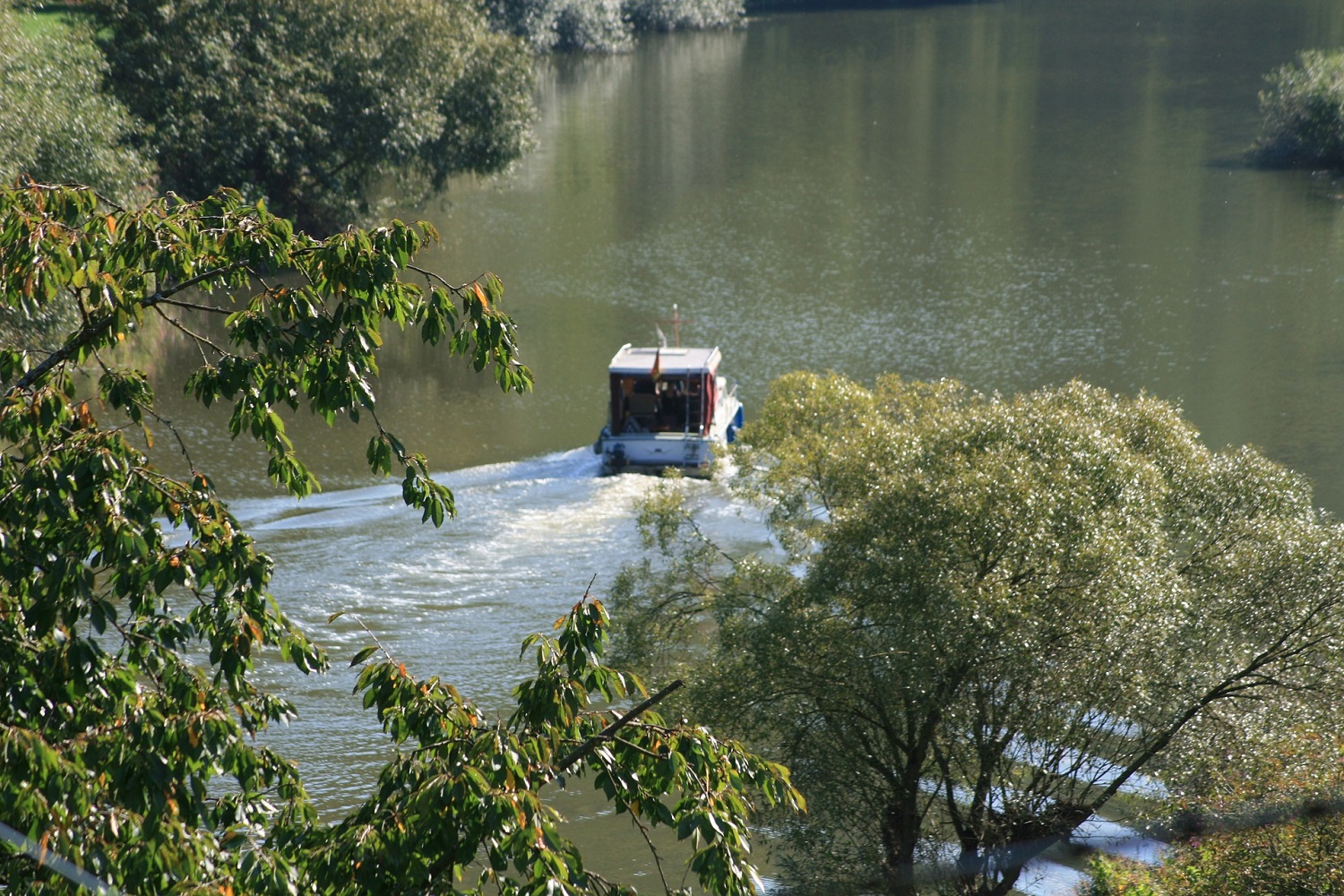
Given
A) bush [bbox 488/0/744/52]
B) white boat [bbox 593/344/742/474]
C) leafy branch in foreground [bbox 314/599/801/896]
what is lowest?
white boat [bbox 593/344/742/474]

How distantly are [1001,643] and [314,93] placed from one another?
32.2 m

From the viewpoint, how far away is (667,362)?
28.4 meters

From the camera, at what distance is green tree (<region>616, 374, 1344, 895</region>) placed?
13617mm

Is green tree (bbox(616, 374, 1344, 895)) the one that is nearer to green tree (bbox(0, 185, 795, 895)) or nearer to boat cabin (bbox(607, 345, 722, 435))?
green tree (bbox(0, 185, 795, 895))

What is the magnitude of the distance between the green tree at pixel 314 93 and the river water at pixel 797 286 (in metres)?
3.41

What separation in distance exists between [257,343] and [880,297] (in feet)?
106

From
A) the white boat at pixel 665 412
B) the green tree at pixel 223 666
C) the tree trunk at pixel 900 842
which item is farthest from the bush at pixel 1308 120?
the green tree at pixel 223 666

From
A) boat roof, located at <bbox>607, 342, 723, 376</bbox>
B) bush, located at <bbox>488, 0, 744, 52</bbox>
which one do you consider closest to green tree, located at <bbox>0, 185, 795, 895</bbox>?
boat roof, located at <bbox>607, 342, 723, 376</bbox>

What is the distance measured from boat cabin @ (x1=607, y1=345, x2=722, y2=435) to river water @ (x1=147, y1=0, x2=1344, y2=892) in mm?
1491

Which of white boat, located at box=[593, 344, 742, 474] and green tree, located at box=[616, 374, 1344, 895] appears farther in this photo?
white boat, located at box=[593, 344, 742, 474]

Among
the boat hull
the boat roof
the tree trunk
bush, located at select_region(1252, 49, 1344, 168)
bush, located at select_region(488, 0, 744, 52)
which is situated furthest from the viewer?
bush, located at select_region(488, 0, 744, 52)

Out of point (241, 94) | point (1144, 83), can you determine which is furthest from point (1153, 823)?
point (1144, 83)

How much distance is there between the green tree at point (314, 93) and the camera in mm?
38625

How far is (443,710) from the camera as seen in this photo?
6.96 metres
